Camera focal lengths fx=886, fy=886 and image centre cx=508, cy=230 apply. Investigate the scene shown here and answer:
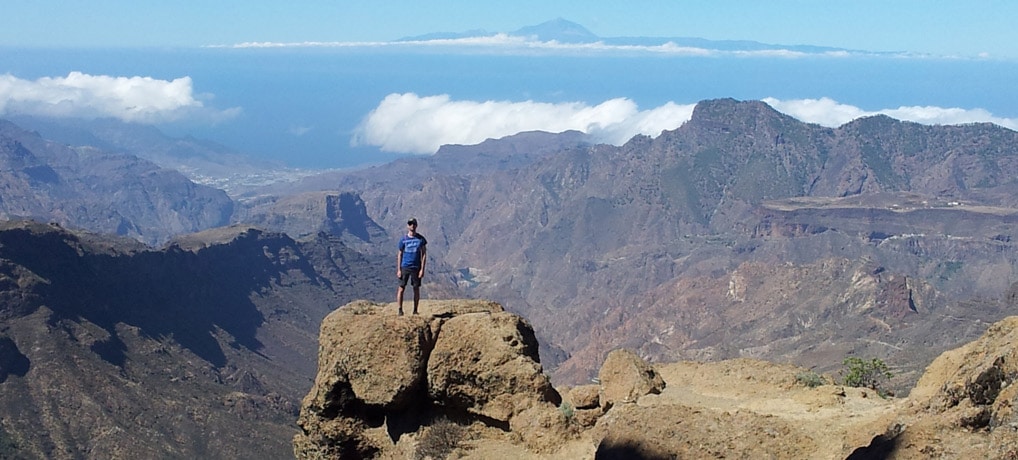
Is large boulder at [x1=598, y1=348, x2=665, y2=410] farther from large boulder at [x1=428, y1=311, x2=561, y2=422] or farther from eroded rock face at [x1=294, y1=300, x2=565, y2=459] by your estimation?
large boulder at [x1=428, y1=311, x2=561, y2=422]

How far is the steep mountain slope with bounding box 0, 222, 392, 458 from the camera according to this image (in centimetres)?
9181

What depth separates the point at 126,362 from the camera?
114500mm

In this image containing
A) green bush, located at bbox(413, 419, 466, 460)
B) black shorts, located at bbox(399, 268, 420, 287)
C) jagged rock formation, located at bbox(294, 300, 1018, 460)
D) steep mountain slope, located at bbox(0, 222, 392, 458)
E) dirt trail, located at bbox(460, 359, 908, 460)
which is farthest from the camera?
steep mountain slope, located at bbox(0, 222, 392, 458)

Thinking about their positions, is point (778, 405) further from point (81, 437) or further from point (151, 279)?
point (151, 279)

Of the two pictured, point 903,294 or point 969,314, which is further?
point 903,294

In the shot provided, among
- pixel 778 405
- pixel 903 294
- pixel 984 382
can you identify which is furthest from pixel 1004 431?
pixel 903 294

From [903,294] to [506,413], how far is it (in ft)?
576

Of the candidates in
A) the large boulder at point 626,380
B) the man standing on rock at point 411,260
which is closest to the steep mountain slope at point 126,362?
the large boulder at point 626,380

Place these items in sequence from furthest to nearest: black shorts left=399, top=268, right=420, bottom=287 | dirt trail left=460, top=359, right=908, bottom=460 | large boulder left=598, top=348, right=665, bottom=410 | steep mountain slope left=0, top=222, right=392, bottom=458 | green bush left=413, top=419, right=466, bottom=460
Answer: steep mountain slope left=0, top=222, right=392, bottom=458
large boulder left=598, top=348, right=665, bottom=410
black shorts left=399, top=268, right=420, bottom=287
green bush left=413, top=419, right=466, bottom=460
dirt trail left=460, top=359, right=908, bottom=460

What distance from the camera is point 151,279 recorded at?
161 m

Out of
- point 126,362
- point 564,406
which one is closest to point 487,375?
point 564,406

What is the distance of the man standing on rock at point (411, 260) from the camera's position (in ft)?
75.9

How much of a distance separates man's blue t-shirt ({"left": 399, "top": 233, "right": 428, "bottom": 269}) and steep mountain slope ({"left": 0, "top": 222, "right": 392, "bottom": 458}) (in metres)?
73.8

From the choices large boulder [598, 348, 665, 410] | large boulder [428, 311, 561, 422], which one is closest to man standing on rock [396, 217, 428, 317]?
large boulder [428, 311, 561, 422]
